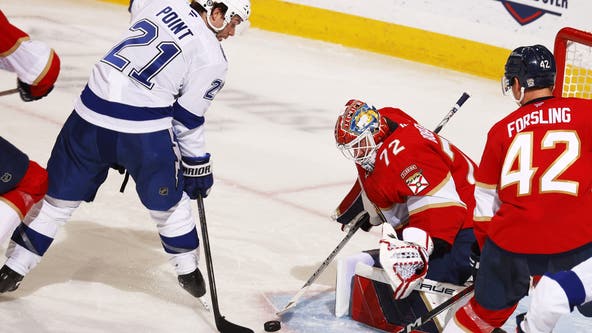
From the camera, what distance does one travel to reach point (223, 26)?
10.5 feet

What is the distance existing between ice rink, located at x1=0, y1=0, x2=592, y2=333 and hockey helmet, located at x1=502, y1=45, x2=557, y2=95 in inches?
39.0

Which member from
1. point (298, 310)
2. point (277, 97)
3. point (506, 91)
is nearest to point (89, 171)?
point (298, 310)

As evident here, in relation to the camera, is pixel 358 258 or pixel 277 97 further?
pixel 277 97

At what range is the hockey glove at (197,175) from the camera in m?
3.21

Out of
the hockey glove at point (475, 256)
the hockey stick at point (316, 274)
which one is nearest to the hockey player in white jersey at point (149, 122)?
the hockey stick at point (316, 274)

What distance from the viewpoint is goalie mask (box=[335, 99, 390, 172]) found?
323cm

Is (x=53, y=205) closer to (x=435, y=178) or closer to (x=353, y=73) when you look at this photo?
(x=435, y=178)

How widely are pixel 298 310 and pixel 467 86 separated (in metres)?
3.82

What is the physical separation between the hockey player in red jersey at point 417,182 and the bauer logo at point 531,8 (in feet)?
11.9

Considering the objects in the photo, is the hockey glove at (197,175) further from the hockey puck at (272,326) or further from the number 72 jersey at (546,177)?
the number 72 jersey at (546,177)

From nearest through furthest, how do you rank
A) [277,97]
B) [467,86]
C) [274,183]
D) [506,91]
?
[506,91], [274,183], [277,97], [467,86]

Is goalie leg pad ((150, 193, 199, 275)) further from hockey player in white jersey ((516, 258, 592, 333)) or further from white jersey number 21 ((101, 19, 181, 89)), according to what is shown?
hockey player in white jersey ((516, 258, 592, 333))

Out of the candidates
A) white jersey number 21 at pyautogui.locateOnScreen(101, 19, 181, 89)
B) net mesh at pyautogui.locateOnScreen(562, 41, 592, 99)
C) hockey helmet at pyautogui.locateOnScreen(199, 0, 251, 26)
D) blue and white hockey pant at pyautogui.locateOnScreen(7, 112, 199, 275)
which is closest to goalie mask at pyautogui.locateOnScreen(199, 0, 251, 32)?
hockey helmet at pyautogui.locateOnScreen(199, 0, 251, 26)

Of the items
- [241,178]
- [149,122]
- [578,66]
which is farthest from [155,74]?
[578,66]
